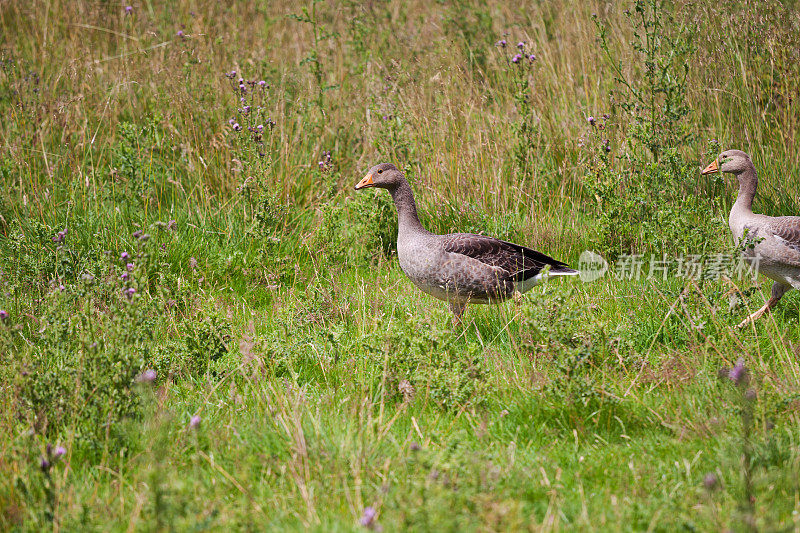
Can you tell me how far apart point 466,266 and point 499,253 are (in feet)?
1.21

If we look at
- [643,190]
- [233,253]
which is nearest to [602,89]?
[643,190]

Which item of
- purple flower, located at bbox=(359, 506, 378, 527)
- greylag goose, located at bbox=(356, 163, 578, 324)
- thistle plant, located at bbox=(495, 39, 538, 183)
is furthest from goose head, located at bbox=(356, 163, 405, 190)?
purple flower, located at bbox=(359, 506, 378, 527)

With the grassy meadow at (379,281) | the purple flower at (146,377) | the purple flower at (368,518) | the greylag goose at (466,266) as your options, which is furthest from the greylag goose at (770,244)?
the purple flower at (146,377)

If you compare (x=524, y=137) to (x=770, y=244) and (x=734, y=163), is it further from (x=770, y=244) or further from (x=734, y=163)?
Answer: (x=770, y=244)

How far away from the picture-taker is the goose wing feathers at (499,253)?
5.46 meters

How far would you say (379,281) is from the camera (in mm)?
6008

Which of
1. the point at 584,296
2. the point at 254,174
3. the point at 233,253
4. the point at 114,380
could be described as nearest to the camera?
the point at 114,380

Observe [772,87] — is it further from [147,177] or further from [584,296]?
[147,177]

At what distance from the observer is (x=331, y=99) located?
8250 mm

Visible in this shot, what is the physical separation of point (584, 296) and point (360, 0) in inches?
258

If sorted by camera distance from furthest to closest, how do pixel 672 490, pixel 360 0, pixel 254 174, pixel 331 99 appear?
pixel 360 0 → pixel 331 99 → pixel 254 174 → pixel 672 490

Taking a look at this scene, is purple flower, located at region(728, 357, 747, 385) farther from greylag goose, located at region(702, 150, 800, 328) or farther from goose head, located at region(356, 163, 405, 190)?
goose head, located at region(356, 163, 405, 190)

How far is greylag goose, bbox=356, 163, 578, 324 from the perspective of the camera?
5285 millimetres

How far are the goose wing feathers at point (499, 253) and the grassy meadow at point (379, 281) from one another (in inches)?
15.6
